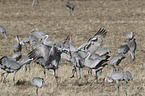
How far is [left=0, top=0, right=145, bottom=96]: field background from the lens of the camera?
7.29 m

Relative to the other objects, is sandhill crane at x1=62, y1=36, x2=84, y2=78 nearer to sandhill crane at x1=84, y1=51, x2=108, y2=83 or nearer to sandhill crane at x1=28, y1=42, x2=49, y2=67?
sandhill crane at x1=84, y1=51, x2=108, y2=83

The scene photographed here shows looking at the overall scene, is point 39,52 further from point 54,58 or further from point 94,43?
point 94,43

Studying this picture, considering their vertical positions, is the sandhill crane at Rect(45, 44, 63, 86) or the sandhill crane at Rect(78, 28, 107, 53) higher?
the sandhill crane at Rect(78, 28, 107, 53)

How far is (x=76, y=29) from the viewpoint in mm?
15492

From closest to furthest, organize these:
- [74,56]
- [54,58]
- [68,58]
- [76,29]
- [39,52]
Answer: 1. [39,52]
2. [54,58]
3. [74,56]
4. [68,58]
5. [76,29]

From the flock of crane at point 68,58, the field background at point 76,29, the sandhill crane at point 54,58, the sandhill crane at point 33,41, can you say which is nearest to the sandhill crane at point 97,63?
the flock of crane at point 68,58

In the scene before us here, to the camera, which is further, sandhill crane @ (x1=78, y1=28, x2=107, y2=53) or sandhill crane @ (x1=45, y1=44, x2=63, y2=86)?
sandhill crane @ (x1=78, y1=28, x2=107, y2=53)

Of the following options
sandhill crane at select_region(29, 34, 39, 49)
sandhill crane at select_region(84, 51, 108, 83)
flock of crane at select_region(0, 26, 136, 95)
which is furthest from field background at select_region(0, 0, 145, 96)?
sandhill crane at select_region(29, 34, 39, 49)

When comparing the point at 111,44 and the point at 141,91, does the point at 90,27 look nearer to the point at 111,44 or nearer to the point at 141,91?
the point at 111,44

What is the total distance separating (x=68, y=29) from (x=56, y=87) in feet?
27.1

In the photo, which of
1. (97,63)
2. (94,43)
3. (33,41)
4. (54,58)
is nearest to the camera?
(97,63)

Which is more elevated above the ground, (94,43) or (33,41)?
(33,41)

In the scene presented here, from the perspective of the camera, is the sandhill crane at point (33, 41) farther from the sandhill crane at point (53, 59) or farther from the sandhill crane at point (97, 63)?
the sandhill crane at point (97, 63)

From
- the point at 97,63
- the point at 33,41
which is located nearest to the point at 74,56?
the point at 97,63
